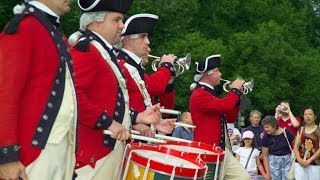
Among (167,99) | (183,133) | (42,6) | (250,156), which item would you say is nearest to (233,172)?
(167,99)

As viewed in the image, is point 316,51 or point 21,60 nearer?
point 21,60

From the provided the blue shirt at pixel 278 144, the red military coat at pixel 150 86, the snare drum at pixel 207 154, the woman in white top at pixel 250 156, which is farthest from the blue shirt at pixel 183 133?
the snare drum at pixel 207 154

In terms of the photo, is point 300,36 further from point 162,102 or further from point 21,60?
point 21,60

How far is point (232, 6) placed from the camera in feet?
137

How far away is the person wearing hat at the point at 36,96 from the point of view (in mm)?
3719

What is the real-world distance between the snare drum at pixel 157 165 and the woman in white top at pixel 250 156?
762 cm

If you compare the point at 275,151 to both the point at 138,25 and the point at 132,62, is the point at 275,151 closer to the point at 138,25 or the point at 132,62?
the point at 138,25

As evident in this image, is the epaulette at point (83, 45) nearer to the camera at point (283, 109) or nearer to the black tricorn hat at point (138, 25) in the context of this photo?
the black tricorn hat at point (138, 25)

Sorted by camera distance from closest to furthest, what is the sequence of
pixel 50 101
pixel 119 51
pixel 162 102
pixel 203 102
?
1. pixel 50 101
2. pixel 119 51
3. pixel 162 102
4. pixel 203 102

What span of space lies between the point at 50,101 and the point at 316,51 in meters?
41.5

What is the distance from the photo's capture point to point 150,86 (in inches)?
281

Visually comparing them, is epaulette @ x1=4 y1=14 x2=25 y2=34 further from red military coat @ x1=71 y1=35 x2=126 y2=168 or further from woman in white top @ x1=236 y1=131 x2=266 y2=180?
woman in white top @ x1=236 y1=131 x2=266 y2=180

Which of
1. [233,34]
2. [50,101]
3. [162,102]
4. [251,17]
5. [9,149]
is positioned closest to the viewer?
[9,149]

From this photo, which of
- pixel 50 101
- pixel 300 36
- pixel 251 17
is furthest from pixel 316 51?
pixel 50 101
